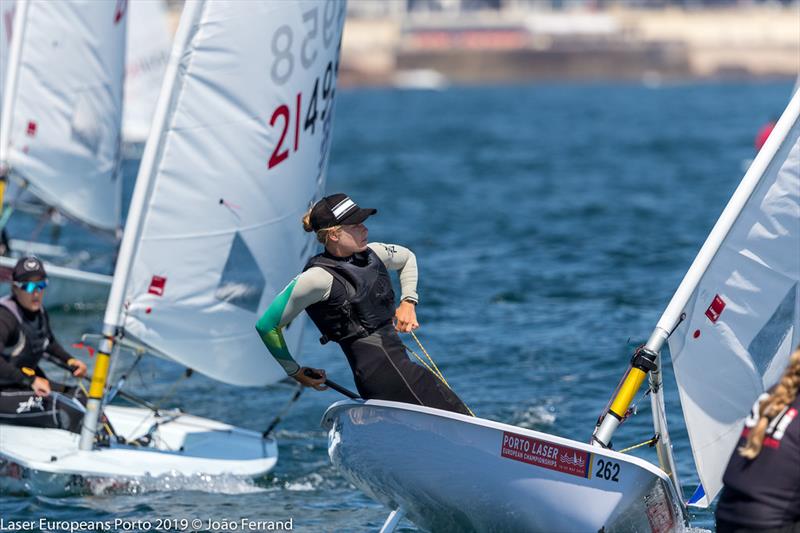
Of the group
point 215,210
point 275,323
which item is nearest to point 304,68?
point 215,210

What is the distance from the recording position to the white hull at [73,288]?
1343 centimetres

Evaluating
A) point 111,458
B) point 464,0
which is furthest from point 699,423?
point 464,0

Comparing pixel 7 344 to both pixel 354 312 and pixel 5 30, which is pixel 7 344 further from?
pixel 5 30

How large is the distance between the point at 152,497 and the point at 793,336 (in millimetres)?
3964

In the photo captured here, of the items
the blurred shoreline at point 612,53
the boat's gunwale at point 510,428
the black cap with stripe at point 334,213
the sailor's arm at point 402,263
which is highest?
the blurred shoreline at point 612,53

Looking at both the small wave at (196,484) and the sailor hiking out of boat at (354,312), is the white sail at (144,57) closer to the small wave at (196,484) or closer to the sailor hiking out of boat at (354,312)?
the small wave at (196,484)

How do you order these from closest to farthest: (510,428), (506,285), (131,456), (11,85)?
(510,428)
(131,456)
(11,85)
(506,285)

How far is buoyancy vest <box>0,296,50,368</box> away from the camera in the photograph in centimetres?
814

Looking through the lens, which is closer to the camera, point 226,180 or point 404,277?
point 404,277

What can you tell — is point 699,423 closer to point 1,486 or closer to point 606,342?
point 1,486

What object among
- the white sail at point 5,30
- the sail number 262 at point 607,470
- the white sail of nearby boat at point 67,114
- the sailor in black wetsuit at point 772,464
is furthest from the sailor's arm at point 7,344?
the white sail at point 5,30

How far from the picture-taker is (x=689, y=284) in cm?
580

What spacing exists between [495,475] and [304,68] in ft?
11.3

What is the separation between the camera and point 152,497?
7.86 meters
